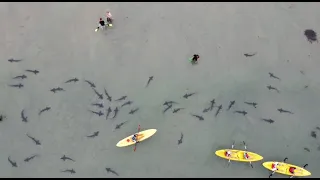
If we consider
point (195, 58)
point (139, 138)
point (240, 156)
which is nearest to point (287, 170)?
point (240, 156)

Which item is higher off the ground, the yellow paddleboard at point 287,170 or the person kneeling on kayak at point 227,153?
the person kneeling on kayak at point 227,153

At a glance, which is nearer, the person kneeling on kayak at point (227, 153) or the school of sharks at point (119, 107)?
the person kneeling on kayak at point (227, 153)

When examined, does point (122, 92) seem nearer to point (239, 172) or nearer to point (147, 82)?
point (147, 82)

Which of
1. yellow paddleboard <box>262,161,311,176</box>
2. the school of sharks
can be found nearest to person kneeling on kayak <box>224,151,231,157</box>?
the school of sharks

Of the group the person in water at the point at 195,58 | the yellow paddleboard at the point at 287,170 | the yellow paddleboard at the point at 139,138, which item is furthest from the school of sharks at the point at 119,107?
the person in water at the point at 195,58

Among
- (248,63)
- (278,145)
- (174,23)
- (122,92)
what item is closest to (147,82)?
(122,92)

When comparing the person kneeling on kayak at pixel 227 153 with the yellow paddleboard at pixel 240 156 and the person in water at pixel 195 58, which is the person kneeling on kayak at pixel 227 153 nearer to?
the yellow paddleboard at pixel 240 156

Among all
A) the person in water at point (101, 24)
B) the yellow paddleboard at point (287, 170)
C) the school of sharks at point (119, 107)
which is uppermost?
the person in water at point (101, 24)

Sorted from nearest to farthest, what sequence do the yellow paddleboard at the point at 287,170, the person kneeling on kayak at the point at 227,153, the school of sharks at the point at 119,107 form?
the yellow paddleboard at the point at 287,170, the person kneeling on kayak at the point at 227,153, the school of sharks at the point at 119,107
